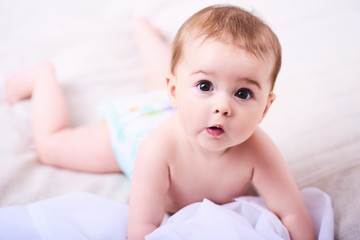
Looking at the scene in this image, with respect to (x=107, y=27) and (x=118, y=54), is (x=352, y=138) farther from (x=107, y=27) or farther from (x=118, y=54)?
(x=107, y=27)

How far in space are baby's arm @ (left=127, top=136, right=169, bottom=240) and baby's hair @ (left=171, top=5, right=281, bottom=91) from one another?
0.83ft

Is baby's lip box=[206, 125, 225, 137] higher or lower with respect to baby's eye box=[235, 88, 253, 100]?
lower

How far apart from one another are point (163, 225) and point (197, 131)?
24 cm

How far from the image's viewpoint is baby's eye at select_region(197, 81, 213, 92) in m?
0.73

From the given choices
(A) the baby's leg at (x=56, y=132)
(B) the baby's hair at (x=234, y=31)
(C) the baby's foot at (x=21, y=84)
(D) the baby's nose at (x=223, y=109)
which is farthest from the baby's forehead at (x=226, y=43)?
(C) the baby's foot at (x=21, y=84)

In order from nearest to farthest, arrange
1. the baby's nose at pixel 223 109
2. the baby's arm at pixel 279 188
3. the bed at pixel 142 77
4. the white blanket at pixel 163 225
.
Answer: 1. the baby's nose at pixel 223 109
2. the white blanket at pixel 163 225
3. the baby's arm at pixel 279 188
4. the bed at pixel 142 77

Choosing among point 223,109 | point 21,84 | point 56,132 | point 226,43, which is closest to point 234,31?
point 226,43

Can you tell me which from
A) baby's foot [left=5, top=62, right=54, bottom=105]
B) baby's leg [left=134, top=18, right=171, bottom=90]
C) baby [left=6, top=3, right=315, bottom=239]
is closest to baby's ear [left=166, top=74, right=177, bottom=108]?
baby [left=6, top=3, right=315, bottom=239]

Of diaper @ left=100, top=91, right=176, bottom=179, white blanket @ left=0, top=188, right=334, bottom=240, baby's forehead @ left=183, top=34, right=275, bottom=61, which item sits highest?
baby's forehead @ left=183, top=34, right=275, bottom=61

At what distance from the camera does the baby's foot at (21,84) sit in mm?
1340

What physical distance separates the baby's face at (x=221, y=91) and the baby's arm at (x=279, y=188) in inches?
7.2

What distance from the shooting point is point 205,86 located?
0.73m

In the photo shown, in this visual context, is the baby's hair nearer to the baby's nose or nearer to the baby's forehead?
the baby's forehead

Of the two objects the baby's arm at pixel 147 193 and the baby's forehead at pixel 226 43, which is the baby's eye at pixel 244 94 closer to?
the baby's forehead at pixel 226 43
